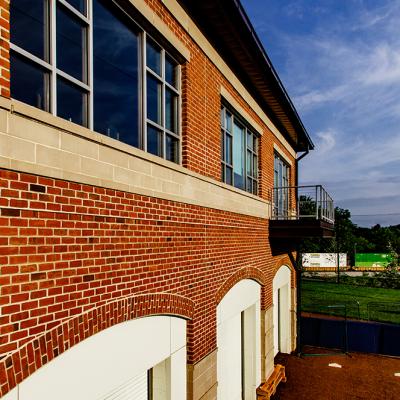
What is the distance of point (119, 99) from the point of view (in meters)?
5.35

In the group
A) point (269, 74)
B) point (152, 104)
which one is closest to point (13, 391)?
point (152, 104)

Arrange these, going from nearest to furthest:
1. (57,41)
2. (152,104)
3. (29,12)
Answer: (29,12) → (57,41) → (152,104)

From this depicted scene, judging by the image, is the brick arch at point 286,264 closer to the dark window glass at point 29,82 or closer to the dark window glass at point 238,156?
the dark window glass at point 238,156

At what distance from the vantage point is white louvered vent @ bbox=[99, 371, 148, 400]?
207 inches

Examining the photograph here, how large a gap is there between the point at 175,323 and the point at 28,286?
3.24 m

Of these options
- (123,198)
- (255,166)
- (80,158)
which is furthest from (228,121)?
(80,158)

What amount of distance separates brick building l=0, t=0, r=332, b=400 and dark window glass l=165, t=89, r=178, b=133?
0.03 meters

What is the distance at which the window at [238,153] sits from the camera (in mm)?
9178

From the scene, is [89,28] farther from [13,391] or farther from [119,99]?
[13,391]

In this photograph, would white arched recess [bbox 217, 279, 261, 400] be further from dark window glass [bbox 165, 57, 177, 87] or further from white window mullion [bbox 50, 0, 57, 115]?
white window mullion [bbox 50, 0, 57, 115]

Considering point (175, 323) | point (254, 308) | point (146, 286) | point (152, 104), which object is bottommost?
point (254, 308)

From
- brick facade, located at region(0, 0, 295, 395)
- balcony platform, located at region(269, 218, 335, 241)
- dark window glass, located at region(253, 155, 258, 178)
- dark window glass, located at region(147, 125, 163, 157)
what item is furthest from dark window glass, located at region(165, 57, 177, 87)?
balcony platform, located at region(269, 218, 335, 241)

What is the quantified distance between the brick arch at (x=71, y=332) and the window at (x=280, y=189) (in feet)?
28.9

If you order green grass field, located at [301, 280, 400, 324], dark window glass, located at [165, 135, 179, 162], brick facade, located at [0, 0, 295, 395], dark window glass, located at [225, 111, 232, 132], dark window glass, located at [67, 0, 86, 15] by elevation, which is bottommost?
green grass field, located at [301, 280, 400, 324]
